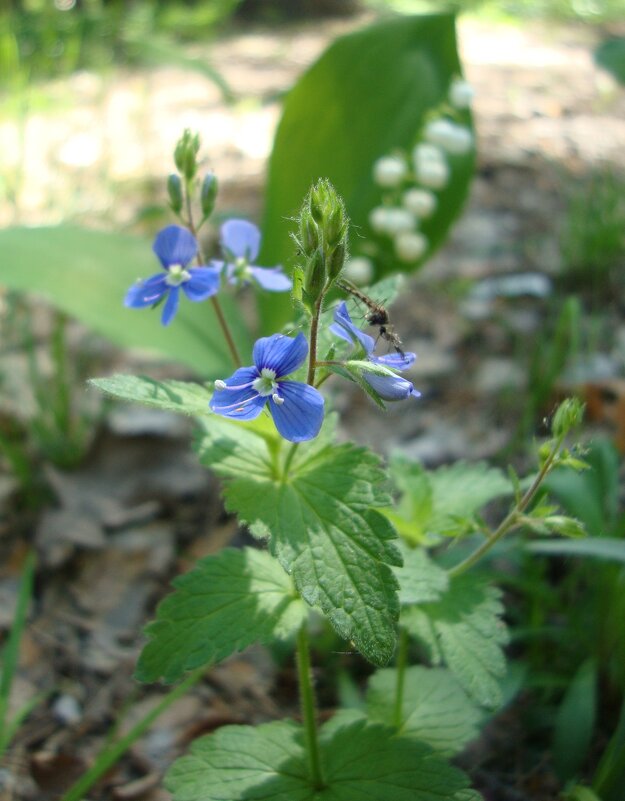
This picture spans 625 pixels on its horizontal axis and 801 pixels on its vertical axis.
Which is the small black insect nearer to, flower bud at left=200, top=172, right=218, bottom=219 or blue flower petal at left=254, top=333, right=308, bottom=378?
blue flower petal at left=254, top=333, right=308, bottom=378

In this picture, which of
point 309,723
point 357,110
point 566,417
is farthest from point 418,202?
point 309,723

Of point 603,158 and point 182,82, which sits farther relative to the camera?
point 182,82

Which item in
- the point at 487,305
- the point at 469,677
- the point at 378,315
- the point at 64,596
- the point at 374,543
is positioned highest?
the point at 378,315

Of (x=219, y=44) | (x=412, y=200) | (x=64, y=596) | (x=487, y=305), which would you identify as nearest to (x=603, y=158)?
(x=487, y=305)

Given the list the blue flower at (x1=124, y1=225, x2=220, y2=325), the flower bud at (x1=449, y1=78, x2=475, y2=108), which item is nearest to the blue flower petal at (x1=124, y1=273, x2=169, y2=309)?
the blue flower at (x1=124, y1=225, x2=220, y2=325)

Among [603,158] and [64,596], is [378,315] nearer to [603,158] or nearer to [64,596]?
[64,596]

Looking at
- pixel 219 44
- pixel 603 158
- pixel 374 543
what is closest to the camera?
pixel 374 543

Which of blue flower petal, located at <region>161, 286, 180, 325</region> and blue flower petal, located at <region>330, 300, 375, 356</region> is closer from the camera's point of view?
blue flower petal, located at <region>330, 300, 375, 356</region>

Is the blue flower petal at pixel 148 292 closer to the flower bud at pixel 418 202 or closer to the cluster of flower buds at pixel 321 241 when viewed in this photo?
the cluster of flower buds at pixel 321 241
